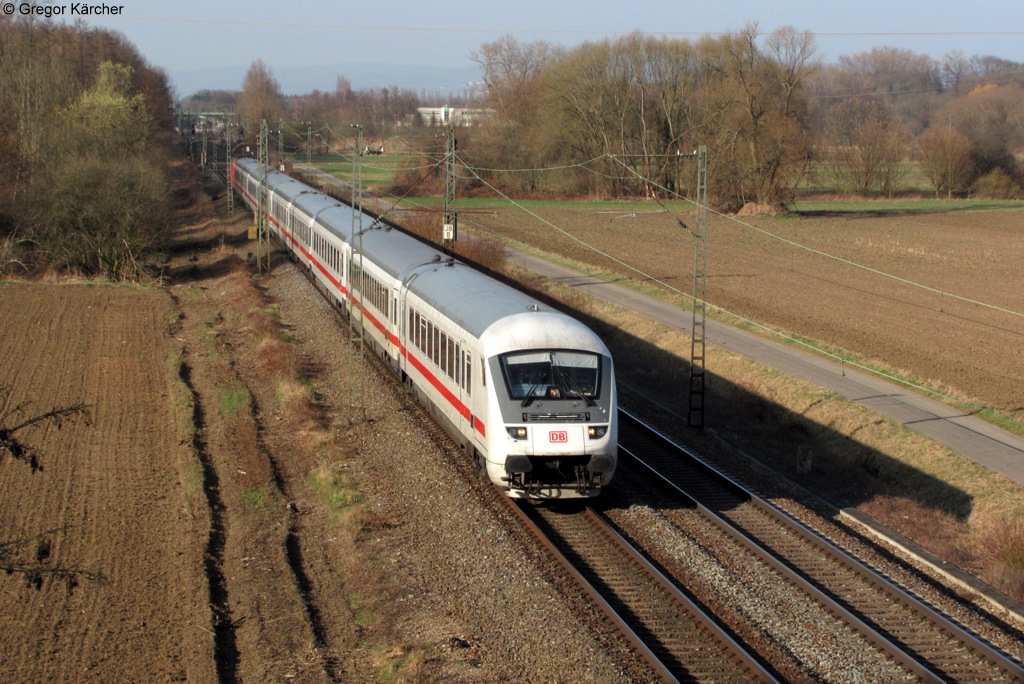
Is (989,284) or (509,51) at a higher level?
(509,51)

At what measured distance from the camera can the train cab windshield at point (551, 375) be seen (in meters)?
12.1

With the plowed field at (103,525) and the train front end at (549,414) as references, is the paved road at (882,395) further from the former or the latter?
the plowed field at (103,525)

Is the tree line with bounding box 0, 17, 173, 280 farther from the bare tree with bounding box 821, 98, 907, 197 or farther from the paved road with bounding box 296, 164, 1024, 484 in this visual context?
the bare tree with bounding box 821, 98, 907, 197

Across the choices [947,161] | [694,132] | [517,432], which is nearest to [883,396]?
[517,432]

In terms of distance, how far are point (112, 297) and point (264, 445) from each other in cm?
1902

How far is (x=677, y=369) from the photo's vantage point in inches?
916

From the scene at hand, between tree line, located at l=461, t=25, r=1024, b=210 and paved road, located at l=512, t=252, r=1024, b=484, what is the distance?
98.2 feet

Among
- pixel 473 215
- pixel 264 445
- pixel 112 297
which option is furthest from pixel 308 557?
pixel 473 215

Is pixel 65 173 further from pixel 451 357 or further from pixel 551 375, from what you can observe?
pixel 551 375

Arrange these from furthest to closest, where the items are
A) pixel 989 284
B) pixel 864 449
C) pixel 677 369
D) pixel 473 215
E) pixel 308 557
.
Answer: pixel 473 215, pixel 989 284, pixel 677 369, pixel 864 449, pixel 308 557

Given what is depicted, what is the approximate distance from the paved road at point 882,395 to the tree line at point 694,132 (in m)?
29.6

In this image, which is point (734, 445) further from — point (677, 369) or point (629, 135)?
point (629, 135)

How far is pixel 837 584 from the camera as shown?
11125 millimetres

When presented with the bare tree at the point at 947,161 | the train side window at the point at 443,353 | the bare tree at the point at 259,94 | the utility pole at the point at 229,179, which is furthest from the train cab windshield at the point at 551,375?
the bare tree at the point at 259,94
